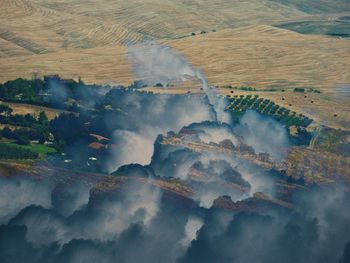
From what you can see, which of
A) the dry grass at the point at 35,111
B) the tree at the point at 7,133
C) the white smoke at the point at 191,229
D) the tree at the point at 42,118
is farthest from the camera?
the dry grass at the point at 35,111

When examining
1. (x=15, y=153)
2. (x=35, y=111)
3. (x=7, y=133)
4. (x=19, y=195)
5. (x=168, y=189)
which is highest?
(x=19, y=195)

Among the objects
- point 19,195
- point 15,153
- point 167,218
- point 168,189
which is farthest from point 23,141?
point 167,218

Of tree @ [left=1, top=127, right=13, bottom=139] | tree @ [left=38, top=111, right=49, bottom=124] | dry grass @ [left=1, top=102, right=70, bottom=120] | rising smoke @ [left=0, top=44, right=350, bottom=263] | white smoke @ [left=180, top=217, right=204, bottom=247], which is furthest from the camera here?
dry grass @ [left=1, top=102, right=70, bottom=120]

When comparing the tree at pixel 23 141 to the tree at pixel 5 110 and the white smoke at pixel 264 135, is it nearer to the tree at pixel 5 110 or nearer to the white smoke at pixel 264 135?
the tree at pixel 5 110

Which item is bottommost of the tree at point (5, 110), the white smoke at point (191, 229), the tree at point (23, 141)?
the tree at point (5, 110)

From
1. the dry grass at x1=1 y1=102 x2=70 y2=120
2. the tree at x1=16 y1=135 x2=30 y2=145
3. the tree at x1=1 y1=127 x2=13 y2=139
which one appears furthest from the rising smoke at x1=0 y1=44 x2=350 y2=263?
the dry grass at x1=1 y1=102 x2=70 y2=120

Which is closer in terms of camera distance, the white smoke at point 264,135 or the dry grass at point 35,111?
the white smoke at point 264,135

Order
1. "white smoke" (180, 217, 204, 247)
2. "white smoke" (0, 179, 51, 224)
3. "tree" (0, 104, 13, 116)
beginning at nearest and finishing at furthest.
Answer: "white smoke" (180, 217, 204, 247) < "white smoke" (0, 179, 51, 224) < "tree" (0, 104, 13, 116)

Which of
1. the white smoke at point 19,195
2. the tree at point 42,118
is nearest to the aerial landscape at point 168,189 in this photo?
the white smoke at point 19,195

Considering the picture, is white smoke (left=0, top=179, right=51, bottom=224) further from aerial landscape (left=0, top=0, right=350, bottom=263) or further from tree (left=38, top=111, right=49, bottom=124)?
tree (left=38, top=111, right=49, bottom=124)

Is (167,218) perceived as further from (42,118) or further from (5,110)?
(5,110)

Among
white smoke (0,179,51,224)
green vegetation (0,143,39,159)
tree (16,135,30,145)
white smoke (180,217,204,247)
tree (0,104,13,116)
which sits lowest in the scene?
tree (0,104,13,116)

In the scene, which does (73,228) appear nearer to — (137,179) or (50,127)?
(137,179)
